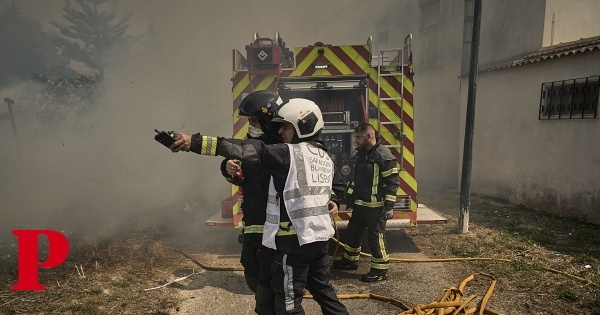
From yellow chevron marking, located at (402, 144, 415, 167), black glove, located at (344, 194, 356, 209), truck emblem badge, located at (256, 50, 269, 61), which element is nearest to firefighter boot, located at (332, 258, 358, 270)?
black glove, located at (344, 194, 356, 209)

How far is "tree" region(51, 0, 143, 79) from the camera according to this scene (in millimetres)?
24859

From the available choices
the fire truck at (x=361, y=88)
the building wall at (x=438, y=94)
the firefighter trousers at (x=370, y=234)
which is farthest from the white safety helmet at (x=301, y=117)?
the building wall at (x=438, y=94)

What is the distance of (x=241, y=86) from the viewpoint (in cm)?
498

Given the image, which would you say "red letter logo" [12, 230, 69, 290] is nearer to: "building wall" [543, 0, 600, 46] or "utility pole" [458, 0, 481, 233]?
"utility pole" [458, 0, 481, 233]

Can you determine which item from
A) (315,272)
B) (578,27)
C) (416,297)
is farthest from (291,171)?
(578,27)

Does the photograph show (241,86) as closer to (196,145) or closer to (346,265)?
(346,265)

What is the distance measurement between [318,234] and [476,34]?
4.78m

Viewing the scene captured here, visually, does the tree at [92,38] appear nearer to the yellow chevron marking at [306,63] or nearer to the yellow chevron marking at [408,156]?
the yellow chevron marking at [306,63]

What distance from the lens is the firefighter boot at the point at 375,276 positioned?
4.15 m

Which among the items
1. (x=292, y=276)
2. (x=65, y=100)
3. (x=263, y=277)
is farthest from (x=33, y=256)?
(x=65, y=100)

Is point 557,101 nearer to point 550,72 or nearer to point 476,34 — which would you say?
point 550,72

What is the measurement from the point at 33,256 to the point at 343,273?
3.44 meters

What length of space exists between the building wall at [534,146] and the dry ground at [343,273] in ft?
2.33

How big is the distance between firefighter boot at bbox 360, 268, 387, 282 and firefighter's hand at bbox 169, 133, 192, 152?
2.82 m
